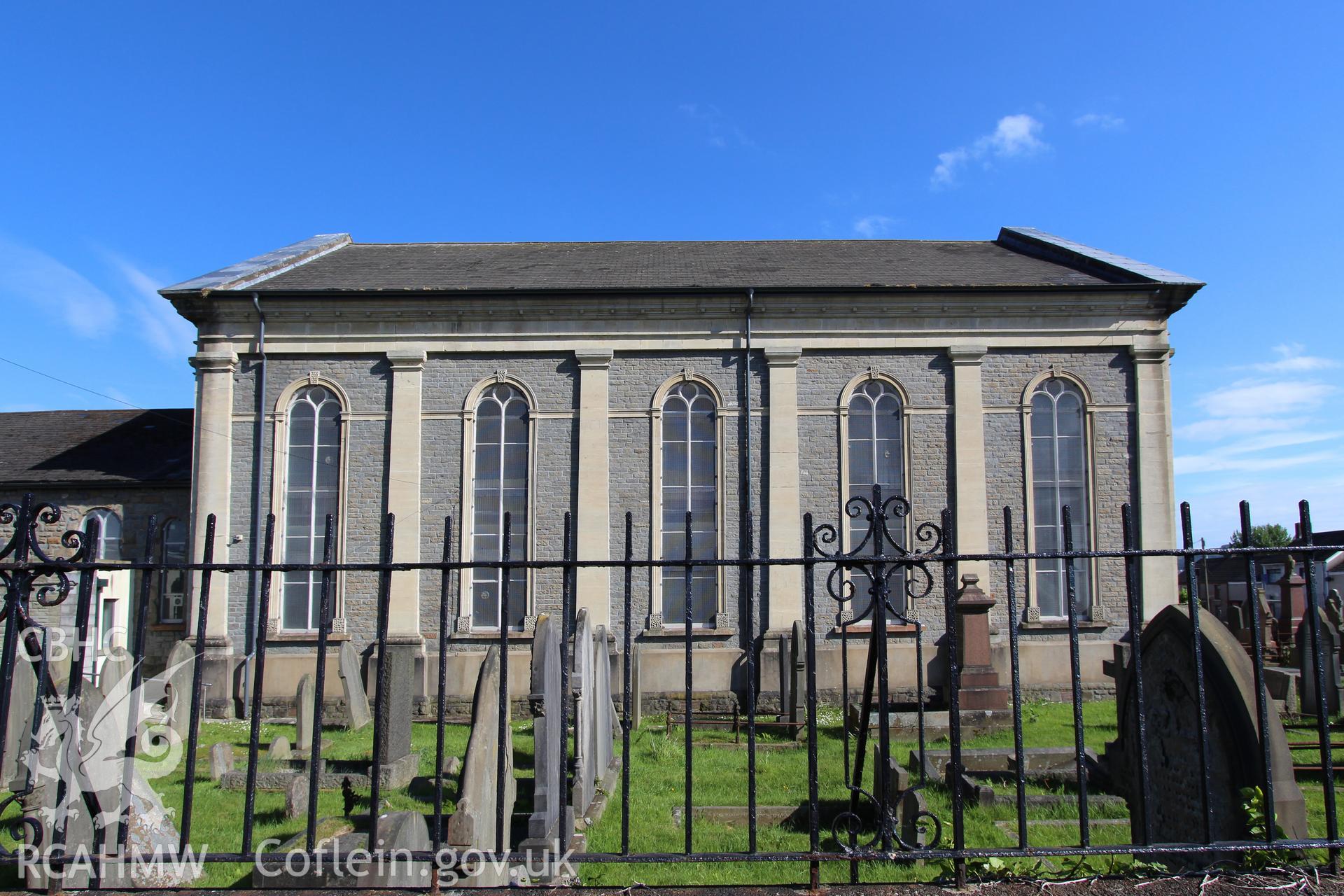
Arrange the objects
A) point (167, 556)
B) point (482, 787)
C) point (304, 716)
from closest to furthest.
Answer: point (482, 787) < point (304, 716) < point (167, 556)

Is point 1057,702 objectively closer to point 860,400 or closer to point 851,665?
point 851,665

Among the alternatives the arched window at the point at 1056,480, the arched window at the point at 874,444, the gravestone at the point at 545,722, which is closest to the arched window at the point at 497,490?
the arched window at the point at 874,444

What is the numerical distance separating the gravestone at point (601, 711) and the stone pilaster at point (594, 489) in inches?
190

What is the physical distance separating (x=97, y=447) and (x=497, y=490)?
368 inches

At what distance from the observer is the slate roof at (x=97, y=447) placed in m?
16.5

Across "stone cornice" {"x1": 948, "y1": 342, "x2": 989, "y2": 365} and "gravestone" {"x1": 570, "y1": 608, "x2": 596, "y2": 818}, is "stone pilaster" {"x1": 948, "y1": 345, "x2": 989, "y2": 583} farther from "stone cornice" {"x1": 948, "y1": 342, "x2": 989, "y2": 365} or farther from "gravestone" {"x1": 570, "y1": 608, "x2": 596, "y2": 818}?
"gravestone" {"x1": 570, "y1": 608, "x2": 596, "y2": 818}

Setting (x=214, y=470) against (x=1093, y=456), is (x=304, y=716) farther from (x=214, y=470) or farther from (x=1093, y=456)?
(x=1093, y=456)

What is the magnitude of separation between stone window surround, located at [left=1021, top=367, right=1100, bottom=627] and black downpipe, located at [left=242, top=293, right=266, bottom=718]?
43.5 feet

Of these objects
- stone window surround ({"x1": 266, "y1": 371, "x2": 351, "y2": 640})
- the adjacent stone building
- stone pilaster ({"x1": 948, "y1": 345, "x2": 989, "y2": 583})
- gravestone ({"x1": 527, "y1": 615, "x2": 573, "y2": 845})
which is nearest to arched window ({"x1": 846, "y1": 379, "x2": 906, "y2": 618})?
stone pilaster ({"x1": 948, "y1": 345, "x2": 989, "y2": 583})

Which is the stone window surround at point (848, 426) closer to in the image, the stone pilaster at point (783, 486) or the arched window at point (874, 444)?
the arched window at point (874, 444)

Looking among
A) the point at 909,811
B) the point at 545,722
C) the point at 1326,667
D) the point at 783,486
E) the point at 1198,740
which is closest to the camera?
the point at 1198,740

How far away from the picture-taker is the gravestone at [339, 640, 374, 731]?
1231 centimetres

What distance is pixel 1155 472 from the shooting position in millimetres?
15102

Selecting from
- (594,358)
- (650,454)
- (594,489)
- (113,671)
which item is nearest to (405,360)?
(594,358)
